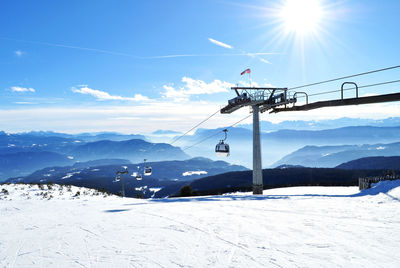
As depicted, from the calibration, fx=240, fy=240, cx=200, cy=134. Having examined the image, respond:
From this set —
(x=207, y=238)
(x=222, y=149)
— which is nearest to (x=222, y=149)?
(x=222, y=149)

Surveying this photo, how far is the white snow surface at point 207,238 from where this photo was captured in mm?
5434

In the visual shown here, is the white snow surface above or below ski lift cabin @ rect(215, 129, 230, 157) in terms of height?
below

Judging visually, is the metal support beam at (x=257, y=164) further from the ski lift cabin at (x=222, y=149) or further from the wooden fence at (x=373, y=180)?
the wooden fence at (x=373, y=180)

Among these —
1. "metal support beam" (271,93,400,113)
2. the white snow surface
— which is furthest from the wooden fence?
the white snow surface

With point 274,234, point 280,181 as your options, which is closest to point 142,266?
point 274,234

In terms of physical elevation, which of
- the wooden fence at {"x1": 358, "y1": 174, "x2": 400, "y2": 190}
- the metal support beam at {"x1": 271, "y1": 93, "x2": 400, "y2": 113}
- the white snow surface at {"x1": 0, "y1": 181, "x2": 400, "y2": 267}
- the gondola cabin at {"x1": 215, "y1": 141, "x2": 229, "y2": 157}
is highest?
the metal support beam at {"x1": 271, "y1": 93, "x2": 400, "y2": 113}

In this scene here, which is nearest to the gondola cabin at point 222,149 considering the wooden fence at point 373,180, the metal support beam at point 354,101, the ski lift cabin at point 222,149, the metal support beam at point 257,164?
the ski lift cabin at point 222,149

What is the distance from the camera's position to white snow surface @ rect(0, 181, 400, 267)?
543 cm

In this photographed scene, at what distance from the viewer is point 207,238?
6883 mm

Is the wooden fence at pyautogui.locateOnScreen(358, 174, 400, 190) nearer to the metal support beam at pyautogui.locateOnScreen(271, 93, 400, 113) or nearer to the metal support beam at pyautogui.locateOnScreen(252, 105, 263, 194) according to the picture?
the metal support beam at pyautogui.locateOnScreen(271, 93, 400, 113)

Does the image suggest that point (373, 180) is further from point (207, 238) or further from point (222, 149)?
point (207, 238)

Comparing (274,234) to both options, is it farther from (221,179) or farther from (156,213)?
(221,179)

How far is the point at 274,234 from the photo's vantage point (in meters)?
7.17

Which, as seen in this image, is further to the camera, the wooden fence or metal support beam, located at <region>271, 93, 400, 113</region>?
the wooden fence
